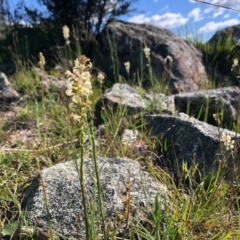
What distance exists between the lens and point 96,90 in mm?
5023

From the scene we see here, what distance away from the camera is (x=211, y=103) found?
398 centimetres

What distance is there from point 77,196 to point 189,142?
0.98 meters

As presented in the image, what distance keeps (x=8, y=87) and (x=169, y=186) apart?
2.99 metres

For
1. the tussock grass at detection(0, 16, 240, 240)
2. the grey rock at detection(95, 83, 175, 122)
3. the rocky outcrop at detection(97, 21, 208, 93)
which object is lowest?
the tussock grass at detection(0, 16, 240, 240)

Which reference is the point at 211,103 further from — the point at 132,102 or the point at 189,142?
the point at 189,142

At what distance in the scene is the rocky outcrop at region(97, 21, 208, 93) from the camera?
6.20 meters

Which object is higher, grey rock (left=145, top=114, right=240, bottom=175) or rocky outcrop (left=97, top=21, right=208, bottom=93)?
rocky outcrop (left=97, top=21, right=208, bottom=93)

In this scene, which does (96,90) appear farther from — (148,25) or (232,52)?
(232,52)

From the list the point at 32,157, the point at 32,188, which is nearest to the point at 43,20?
the point at 32,157

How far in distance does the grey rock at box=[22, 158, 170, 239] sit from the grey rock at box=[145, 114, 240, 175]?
405mm

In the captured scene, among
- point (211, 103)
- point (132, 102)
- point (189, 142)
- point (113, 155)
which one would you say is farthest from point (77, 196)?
point (211, 103)

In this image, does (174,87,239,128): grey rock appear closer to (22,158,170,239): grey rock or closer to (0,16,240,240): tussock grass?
(0,16,240,240): tussock grass

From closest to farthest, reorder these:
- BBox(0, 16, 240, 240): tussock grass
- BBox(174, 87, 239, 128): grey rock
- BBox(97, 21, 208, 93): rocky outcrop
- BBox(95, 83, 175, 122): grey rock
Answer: BBox(0, 16, 240, 240): tussock grass < BBox(95, 83, 175, 122): grey rock < BBox(174, 87, 239, 128): grey rock < BBox(97, 21, 208, 93): rocky outcrop

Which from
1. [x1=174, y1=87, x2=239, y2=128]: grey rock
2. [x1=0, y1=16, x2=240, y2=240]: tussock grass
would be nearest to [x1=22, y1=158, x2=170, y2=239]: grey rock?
[x1=0, y1=16, x2=240, y2=240]: tussock grass
